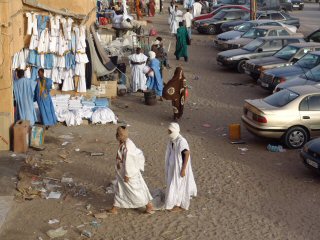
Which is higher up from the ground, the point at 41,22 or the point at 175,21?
the point at 41,22

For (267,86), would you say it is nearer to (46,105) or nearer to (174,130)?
(46,105)

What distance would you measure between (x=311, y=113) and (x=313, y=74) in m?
4.27

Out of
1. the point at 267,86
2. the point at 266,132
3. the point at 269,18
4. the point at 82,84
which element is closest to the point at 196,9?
the point at 269,18

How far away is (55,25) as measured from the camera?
1634 cm

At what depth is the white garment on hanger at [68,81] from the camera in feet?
55.7

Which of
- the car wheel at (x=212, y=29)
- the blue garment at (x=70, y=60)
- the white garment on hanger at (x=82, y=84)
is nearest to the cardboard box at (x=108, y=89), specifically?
the white garment on hanger at (x=82, y=84)

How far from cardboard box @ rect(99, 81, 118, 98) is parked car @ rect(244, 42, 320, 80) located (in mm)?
5396

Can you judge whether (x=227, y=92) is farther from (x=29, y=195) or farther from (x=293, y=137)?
(x=29, y=195)

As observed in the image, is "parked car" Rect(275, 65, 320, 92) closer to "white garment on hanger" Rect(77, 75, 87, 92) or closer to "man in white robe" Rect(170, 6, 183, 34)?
"white garment on hanger" Rect(77, 75, 87, 92)

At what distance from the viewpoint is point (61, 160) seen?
1320cm


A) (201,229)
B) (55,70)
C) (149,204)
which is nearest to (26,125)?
(55,70)

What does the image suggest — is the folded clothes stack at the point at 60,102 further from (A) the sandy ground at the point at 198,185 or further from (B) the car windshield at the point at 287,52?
(B) the car windshield at the point at 287,52

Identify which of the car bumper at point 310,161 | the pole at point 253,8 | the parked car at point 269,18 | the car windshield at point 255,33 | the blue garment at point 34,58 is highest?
the pole at point 253,8

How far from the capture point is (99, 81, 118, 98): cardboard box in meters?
18.5
